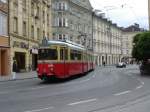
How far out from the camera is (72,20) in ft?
298

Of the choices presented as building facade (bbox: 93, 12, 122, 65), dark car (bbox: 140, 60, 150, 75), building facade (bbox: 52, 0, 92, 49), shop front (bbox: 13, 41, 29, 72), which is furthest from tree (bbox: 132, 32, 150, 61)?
building facade (bbox: 93, 12, 122, 65)

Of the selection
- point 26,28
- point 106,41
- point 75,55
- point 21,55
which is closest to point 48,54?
point 75,55

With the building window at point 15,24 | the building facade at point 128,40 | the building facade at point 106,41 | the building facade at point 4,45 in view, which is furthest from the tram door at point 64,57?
the building facade at point 128,40

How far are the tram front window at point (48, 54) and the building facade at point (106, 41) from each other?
78.0m

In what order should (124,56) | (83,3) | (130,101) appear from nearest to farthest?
(130,101) → (83,3) → (124,56)

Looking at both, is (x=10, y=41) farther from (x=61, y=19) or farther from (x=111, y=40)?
(x=111, y=40)

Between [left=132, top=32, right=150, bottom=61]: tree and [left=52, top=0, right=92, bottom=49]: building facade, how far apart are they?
124 feet

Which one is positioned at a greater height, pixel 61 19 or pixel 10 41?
pixel 61 19

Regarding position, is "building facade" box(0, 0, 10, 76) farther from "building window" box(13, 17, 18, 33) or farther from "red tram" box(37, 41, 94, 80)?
"red tram" box(37, 41, 94, 80)

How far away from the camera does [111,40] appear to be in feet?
436

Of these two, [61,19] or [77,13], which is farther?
[77,13]

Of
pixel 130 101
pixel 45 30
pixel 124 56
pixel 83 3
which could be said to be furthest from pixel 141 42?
pixel 124 56

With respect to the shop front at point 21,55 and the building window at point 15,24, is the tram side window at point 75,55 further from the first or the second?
the shop front at point 21,55

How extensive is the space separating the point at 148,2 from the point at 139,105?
7251cm
